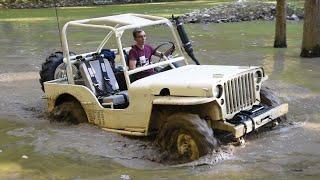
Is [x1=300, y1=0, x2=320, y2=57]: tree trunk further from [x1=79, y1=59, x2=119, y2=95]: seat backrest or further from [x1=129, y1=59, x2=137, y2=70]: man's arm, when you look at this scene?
[x1=129, y1=59, x2=137, y2=70]: man's arm

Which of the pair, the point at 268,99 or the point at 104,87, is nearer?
the point at 268,99

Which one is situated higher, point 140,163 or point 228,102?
point 228,102

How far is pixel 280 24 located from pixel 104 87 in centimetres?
961

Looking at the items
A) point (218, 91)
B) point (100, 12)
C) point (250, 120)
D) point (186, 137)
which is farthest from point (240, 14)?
point (186, 137)

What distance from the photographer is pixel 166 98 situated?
271 inches

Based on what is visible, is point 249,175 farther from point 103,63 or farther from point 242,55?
point 242,55

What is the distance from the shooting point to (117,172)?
6512 millimetres

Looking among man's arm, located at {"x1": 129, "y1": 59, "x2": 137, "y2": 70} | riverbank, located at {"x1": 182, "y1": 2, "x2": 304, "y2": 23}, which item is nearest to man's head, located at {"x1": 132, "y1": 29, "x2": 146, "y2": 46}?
man's arm, located at {"x1": 129, "y1": 59, "x2": 137, "y2": 70}

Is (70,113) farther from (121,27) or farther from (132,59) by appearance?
(121,27)

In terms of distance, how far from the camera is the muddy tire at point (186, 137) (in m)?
6.43

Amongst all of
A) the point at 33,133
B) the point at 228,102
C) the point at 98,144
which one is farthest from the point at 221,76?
the point at 33,133

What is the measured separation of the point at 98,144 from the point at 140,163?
3.23 ft

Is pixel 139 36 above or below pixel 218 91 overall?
above

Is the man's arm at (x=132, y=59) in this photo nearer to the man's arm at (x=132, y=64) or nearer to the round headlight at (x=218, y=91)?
the man's arm at (x=132, y=64)
